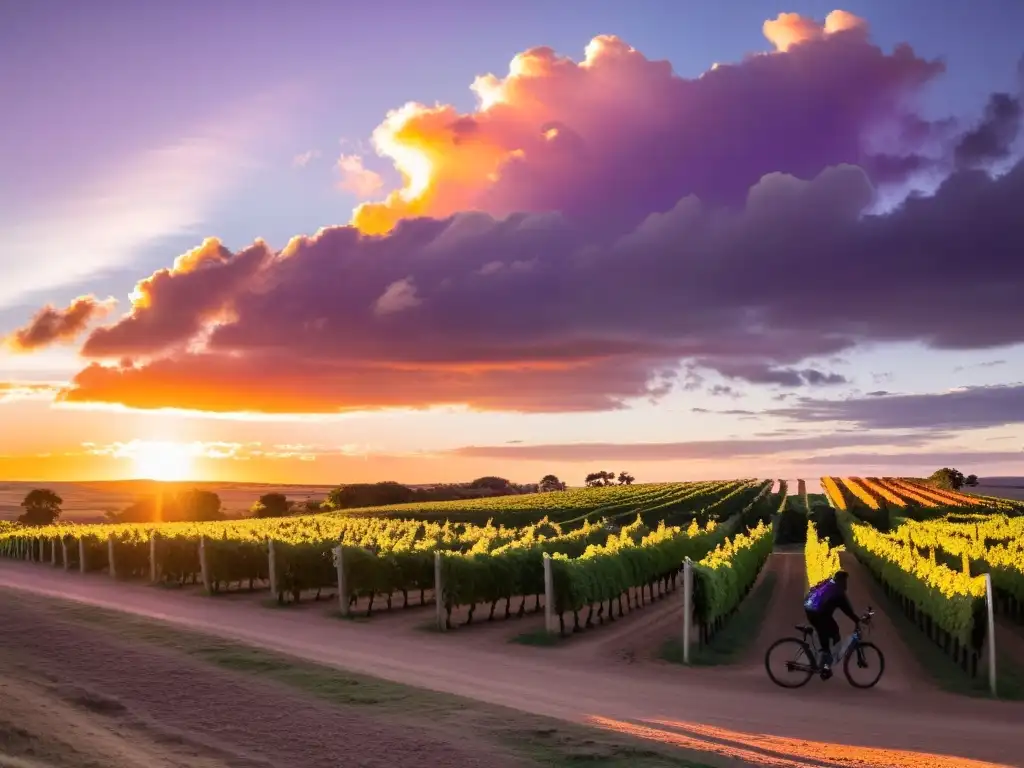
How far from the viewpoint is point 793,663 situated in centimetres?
1808

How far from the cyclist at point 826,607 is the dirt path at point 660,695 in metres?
0.89

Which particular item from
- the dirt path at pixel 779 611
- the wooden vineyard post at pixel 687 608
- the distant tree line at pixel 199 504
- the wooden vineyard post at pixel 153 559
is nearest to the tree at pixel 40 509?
the distant tree line at pixel 199 504

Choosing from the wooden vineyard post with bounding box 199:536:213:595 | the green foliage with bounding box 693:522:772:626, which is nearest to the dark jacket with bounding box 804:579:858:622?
the green foliage with bounding box 693:522:772:626

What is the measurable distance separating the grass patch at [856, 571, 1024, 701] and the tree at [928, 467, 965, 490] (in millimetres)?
133352

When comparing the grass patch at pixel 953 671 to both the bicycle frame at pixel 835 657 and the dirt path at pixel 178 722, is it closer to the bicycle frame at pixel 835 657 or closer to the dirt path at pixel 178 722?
the bicycle frame at pixel 835 657

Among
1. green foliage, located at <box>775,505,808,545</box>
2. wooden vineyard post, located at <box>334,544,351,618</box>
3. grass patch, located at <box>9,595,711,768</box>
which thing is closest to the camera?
grass patch, located at <box>9,595,711,768</box>

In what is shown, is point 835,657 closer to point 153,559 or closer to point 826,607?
point 826,607

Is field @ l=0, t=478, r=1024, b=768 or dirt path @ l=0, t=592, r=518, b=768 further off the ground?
dirt path @ l=0, t=592, r=518, b=768

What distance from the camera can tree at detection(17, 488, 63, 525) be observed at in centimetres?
11281

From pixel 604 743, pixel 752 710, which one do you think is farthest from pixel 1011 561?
pixel 604 743

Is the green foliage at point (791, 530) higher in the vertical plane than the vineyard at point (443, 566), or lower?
lower

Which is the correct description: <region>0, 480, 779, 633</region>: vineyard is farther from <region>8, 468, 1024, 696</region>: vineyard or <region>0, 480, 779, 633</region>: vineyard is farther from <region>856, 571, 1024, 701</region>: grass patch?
<region>856, 571, 1024, 701</region>: grass patch

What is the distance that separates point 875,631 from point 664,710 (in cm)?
1504

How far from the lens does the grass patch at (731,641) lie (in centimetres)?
2259
